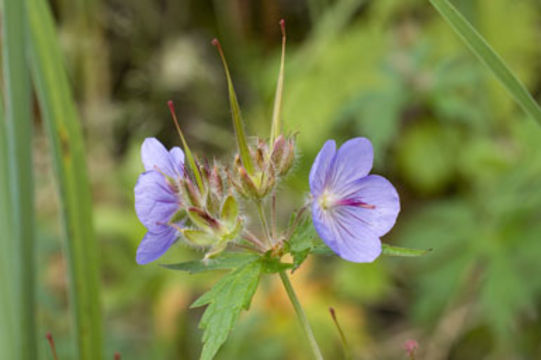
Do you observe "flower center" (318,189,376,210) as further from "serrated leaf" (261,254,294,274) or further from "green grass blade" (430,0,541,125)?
"green grass blade" (430,0,541,125)

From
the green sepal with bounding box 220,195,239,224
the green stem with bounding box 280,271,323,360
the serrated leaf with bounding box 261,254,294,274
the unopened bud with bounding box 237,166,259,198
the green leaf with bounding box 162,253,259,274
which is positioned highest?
the unopened bud with bounding box 237,166,259,198

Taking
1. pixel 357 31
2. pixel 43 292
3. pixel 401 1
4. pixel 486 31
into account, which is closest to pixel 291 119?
pixel 357 31

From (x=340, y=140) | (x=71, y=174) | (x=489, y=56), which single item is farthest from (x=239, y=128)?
(x=340, y=140)

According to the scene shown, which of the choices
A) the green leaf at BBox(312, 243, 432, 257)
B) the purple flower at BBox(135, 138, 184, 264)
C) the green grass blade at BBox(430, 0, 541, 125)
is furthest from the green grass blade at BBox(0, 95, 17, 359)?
the green grass blade at BBox(430, 0, 541, 125)

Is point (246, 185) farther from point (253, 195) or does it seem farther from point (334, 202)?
point (334, 202)

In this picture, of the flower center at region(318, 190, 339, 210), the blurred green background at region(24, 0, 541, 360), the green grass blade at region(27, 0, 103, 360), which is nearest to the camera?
the flower center at region(318, 190, 339, 210)

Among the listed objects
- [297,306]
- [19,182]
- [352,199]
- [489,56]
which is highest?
[19,182]
